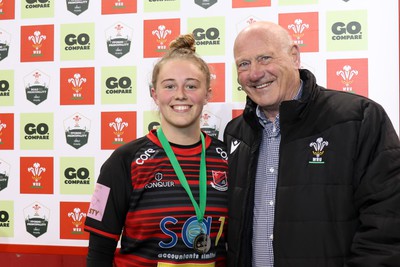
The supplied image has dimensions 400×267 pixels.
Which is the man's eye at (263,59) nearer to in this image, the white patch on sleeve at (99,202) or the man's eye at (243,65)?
the man's eye at (243,65)

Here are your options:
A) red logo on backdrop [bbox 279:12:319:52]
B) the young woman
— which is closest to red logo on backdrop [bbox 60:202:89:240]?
the young woman

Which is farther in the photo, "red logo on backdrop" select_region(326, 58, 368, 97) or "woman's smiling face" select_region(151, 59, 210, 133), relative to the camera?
"red logo on backdrop" select_region(326, 58, 368, 97)

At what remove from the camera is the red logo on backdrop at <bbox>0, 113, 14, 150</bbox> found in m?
2.47

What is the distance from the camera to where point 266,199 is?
1.64m

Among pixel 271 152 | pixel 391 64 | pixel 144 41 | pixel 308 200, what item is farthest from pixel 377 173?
pixel 144 41

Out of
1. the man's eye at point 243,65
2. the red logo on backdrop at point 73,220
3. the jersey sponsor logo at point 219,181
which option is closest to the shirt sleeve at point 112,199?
the jersey sponsor logo at point 219,181

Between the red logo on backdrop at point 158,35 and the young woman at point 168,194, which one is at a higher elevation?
the red logo on backdrop at point 158,35

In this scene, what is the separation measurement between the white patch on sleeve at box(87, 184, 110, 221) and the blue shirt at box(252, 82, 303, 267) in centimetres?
58

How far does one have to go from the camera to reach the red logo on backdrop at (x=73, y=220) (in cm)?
238

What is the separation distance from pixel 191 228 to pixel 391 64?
4.14ft

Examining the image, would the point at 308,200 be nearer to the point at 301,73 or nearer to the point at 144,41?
the point at 301,73

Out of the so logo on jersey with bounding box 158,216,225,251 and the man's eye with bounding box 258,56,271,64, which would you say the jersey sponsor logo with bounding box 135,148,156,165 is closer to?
the so logo on jersey with bounding box 158,216,225,251

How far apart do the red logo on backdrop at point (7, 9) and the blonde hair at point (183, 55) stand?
1.16m

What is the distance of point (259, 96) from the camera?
1716 mm
